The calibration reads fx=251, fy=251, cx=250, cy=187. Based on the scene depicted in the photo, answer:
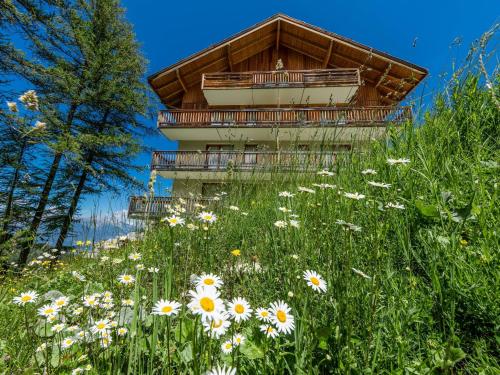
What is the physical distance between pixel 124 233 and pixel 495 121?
3891mm

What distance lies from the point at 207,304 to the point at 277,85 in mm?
17123

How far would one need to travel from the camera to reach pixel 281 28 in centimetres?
1736

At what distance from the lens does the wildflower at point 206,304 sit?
0.66 m

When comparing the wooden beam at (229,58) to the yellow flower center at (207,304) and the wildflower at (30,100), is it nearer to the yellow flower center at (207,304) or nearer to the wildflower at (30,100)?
the wildflower at (30,100)

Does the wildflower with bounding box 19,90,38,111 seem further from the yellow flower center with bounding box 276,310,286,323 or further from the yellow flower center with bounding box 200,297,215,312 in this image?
the yellow flower center with bounding box 276,310,286,323

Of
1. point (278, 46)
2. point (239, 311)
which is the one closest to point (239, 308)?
point (239, 311)

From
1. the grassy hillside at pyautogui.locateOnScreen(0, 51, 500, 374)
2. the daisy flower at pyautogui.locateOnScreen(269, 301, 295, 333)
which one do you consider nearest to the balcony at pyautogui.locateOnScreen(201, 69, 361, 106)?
the grassy hillside at pyautogui.locateOnScreen(0, 51, 500, 374)

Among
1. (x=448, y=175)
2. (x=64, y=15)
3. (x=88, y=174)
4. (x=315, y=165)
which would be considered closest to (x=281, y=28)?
(x=64, y=15)

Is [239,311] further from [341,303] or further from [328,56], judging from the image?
[328,56]

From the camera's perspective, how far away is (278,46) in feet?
60.0

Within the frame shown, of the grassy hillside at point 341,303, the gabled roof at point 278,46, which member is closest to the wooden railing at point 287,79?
the gabled roof at point 278,46

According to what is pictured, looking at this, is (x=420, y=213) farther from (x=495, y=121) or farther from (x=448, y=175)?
(x=495, y=121)

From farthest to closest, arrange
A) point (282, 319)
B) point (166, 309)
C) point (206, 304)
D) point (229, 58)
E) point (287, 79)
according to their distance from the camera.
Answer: point (229, 58)
point (287, 79)
point (282, 319)
point (166, 309)
point (206, 304)

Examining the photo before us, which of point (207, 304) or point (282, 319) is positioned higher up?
point (207, 304)
